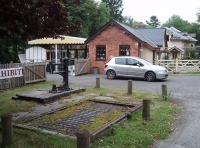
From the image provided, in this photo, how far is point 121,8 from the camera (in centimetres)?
8856

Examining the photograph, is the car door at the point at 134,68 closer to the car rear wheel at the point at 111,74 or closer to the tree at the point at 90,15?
the car rear wheel at the point at 111,74

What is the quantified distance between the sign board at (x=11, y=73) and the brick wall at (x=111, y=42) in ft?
44.0

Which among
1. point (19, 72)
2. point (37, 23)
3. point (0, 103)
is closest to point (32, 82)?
point (19, 72)

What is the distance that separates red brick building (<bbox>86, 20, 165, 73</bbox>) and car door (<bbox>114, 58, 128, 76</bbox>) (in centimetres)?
566

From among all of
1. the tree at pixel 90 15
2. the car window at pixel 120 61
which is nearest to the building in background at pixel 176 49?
the tree at pixel 90 15

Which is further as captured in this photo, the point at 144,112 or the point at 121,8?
the point at 121,8

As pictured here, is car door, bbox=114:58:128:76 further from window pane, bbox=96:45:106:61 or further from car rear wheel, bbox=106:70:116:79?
window pane, bbox=96:45:106:61

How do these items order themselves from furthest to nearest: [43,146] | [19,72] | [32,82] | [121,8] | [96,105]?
[121,8] → [32,82] → [19,72] → [96,105] → [43,146]

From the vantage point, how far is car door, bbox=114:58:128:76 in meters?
26.1

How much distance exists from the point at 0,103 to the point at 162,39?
31183mm

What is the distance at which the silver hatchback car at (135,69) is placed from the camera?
82.7 feet

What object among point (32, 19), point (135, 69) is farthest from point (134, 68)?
point (32, 19)

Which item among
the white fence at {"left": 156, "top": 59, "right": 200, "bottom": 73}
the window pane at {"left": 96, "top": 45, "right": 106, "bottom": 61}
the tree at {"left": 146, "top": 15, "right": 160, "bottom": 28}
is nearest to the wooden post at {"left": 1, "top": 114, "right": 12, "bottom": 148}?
the window pane at {"left": 96, "top": 45, "right": 106, "bottom": 61}

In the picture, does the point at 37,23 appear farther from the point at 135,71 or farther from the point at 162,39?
the point at 162,39
